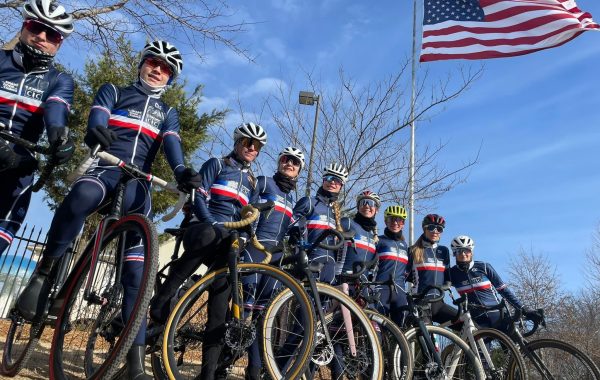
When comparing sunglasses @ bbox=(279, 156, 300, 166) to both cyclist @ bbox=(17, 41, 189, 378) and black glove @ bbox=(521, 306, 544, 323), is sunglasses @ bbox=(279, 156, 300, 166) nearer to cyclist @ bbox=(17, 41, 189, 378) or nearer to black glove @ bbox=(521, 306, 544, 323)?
cyclist @ bbox=(17, 41, 189, 378)

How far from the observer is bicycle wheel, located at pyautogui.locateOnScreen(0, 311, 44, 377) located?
146 inches

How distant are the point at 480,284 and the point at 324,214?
3477 millimetres

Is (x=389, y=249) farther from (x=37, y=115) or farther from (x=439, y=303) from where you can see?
(x=37, y=115)

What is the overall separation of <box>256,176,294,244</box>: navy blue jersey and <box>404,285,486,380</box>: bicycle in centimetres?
177

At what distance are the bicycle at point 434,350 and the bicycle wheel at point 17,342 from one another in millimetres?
3656

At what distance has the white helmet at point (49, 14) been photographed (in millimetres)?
3535

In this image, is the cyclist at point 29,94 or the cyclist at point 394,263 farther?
the cyclist at point 394,263

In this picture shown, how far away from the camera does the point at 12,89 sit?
354 centimetres

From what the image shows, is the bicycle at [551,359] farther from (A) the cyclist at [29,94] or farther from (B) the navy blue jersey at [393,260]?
(A) the cyclist at [29,94]

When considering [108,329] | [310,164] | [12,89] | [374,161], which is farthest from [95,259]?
[374,161]

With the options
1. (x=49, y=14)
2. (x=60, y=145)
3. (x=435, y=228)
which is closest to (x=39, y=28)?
(x=49, y=14)

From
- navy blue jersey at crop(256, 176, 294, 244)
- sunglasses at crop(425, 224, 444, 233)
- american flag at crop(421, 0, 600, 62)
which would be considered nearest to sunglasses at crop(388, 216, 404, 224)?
sunglasses at crop(425, 224, 444, 233)

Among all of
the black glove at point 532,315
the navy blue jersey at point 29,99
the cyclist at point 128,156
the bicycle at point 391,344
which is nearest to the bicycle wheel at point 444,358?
the bicycle at point 391,344

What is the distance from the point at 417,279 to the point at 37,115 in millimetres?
5595
